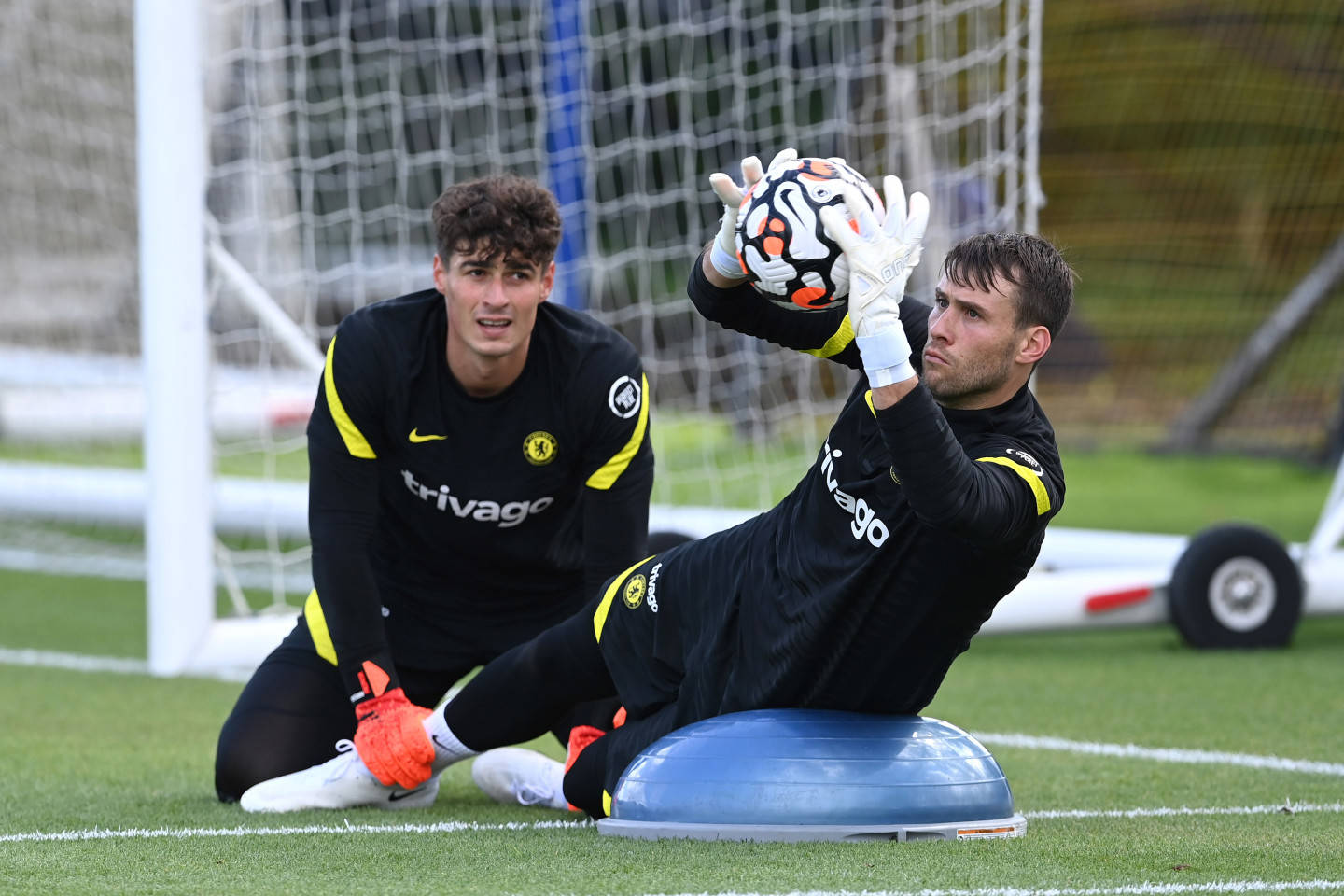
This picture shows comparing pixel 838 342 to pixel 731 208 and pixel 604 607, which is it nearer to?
pixel 731 208

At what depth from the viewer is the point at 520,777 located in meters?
4.39

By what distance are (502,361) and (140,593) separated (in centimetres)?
574

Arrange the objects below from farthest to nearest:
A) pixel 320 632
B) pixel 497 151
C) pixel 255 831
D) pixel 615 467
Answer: pixel 497 151 < pixel 320 632 < pixel 615 467 < pixel 255 831

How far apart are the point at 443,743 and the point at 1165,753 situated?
2167 mm

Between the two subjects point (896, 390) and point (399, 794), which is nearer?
point (896, 390)

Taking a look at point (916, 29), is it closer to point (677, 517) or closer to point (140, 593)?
point (677, 517)

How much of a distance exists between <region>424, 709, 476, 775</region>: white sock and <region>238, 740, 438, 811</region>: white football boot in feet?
0.39

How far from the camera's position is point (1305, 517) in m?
11.1

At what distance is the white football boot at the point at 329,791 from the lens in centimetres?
416

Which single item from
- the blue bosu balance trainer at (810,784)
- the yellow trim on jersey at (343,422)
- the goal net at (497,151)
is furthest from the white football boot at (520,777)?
the goal net at (497,151)

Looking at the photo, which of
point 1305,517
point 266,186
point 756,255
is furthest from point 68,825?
point 1305,517

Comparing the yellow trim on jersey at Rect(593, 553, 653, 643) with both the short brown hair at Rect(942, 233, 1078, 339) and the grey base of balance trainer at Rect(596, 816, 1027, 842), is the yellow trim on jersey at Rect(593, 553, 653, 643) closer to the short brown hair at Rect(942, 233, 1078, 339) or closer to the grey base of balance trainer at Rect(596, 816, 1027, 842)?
the grey base of balance trainer at Rect(596, 816, 1027, 842)

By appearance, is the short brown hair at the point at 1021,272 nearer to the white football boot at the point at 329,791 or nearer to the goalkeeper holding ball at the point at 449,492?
the goalkeeper holding ball at the point at 449,492

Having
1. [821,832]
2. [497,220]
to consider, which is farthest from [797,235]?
[821,832]
